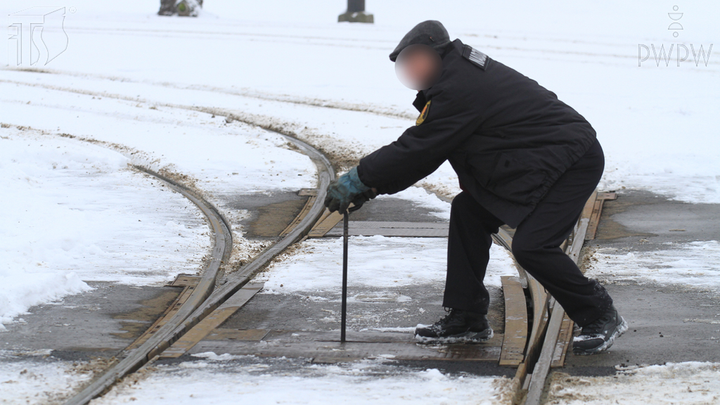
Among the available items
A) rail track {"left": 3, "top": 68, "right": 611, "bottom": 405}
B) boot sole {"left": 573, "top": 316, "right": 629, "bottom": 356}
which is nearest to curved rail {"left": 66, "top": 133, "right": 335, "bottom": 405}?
rail track {"left": 3, "top": 68, "right": 611, "bottom": 405}

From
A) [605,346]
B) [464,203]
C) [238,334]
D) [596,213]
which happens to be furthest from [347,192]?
[596,213]

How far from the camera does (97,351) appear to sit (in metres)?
3.83

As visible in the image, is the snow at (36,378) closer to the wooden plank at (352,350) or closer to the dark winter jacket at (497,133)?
the wooden plank at (352,350)

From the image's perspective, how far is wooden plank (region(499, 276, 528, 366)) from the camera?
3660mm

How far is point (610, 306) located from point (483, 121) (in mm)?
1066

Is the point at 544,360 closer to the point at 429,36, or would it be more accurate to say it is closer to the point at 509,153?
the point at 509,153

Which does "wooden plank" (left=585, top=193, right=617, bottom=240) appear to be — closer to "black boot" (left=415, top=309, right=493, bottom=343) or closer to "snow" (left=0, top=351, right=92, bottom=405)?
"black boot" (left=415, top=309, right=493, bottom=343)

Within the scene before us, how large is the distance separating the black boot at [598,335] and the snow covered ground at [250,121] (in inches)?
10.2

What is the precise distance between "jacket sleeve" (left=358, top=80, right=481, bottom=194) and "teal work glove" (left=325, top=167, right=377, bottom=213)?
4cm

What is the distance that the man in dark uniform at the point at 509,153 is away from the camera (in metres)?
3.41

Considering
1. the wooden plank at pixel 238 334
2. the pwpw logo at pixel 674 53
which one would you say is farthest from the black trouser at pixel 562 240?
the pwpw logo at pixel 674 53

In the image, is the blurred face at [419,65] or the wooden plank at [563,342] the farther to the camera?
the wooden plank at [563,342]

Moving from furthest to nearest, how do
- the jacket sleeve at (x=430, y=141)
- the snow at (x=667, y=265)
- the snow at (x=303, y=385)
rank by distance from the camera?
the snow at (x=667, y=265) → the jacket sleeve at (x=430, y=141) → the snow at (x=303, y=385)

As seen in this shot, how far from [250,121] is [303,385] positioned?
786 centimetres
